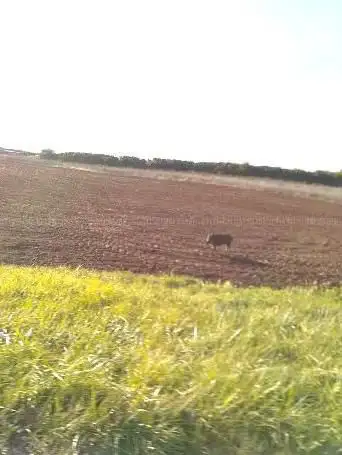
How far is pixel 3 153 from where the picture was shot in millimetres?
43844

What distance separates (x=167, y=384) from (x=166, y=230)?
543 inches

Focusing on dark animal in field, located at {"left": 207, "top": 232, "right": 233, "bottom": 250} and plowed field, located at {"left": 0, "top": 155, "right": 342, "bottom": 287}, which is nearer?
plowed field, located at {"left": 0, "top": 155, "right": 342, "bottom": 287}

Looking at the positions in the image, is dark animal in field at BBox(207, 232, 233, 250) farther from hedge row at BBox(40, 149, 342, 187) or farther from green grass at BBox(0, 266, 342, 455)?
hedge row at BBox(40, 149, 342, 187)

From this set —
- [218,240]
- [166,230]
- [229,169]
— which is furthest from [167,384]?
[229,169]

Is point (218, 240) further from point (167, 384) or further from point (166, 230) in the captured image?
point (167, 384)

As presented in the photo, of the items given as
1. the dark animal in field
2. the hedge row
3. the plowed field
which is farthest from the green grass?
the hedge row

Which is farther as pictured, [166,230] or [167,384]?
[166,230]

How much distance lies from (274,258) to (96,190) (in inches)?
554

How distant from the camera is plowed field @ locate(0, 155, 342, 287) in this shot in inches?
462

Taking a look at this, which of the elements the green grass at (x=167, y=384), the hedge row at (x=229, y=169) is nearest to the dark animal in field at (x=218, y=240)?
the green grass at (x=167, y=384)

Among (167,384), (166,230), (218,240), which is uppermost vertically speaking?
(167,384)

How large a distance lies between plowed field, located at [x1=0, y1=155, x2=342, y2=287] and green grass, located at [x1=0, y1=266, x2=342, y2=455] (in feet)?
22.8

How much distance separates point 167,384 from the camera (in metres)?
2.76

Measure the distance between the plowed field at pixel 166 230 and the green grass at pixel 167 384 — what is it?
22.8 feet
